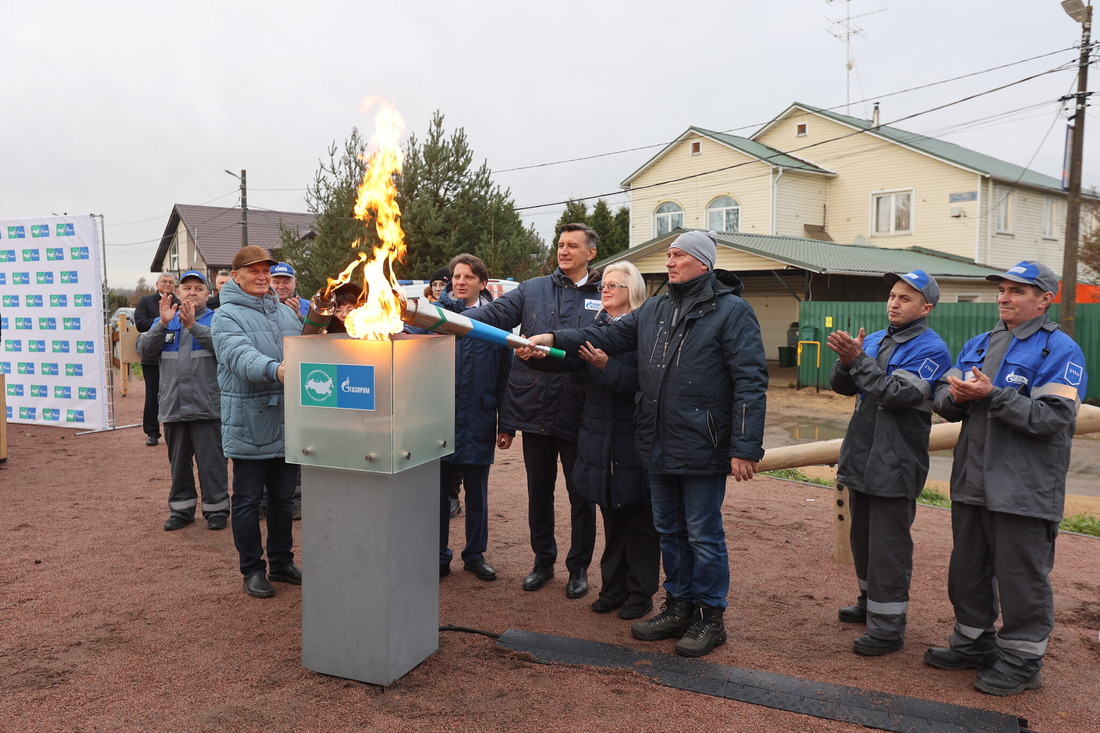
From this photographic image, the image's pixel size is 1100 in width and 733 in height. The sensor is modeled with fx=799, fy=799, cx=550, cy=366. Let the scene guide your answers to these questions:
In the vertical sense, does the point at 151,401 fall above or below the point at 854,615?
above

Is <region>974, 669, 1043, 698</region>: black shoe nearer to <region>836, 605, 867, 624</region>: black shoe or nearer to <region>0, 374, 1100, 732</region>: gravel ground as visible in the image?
<region>0, 374, 1100, 732</region>: gravel ground

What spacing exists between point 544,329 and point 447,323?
1.15 m

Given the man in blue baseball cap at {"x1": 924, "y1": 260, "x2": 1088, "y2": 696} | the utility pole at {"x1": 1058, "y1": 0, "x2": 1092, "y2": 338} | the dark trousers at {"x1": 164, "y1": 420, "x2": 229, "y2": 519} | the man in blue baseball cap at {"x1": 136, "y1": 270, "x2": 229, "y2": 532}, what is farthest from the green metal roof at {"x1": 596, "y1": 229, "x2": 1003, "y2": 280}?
the man in blue baseball cap at {"x1": 924, "y1": 260, "x2": 1088, "y2": 696}

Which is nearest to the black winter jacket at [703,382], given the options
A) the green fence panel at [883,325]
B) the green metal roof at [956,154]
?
the green fence panel at [883,325]

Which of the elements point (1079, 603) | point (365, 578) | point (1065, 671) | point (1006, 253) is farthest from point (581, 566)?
point (1006, 253)

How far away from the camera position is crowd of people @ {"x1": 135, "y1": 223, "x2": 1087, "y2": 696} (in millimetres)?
3709

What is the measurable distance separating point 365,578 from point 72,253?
9380 mm

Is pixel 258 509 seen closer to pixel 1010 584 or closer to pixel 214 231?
pixel 1010 584

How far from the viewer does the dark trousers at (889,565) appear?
411 centimetres

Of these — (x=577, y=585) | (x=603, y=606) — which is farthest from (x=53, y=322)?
(x=603, y=606)

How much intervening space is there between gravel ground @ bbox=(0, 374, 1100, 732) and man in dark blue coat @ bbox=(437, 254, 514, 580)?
0.24 m

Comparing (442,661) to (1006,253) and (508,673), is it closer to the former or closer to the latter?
(508,673)

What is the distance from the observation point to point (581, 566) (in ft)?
16.4

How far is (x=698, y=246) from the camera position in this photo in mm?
4133
